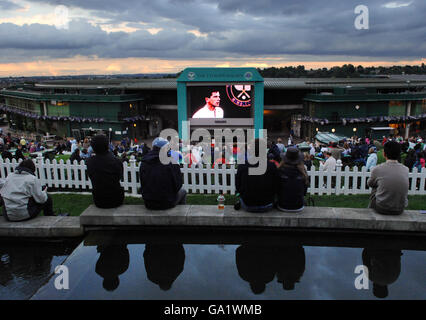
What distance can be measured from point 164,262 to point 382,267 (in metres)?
2.90

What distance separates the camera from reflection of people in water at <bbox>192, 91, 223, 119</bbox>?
28.4 m

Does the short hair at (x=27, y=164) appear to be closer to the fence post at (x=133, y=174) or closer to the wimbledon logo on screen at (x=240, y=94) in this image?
the fence post at (x=133, y=174)

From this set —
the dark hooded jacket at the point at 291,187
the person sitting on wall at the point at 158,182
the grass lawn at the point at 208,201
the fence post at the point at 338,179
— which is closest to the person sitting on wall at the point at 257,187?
the dark hooded jacket at the point at 291,187

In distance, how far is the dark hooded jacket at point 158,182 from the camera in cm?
569

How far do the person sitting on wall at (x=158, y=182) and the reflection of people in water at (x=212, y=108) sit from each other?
23079 millimetres

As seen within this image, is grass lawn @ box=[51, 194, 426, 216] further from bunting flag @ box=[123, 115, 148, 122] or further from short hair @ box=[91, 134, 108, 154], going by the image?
bunting flag @ box=[123, 115, 148, 122]

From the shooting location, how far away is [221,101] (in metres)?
28.5

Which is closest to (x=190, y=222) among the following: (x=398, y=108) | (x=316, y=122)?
(x=316, y=122)

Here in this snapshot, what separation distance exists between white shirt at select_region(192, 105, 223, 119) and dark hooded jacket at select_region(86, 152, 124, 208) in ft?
75.6

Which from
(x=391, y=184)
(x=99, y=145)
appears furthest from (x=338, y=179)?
(x=99, y=145)

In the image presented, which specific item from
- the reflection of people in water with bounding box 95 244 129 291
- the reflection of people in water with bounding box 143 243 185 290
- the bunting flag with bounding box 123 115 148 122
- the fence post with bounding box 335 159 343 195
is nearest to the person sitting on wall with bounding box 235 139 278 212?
the reflection of people in water with bounding box 143 243 185 290

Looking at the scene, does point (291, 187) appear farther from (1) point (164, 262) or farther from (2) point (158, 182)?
(1) point (164, 262)

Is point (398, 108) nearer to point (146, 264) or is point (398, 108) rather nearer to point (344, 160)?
point (344, 160)
